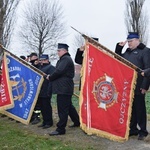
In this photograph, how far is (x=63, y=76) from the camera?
7.77m

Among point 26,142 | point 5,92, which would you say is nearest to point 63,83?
point 26,142

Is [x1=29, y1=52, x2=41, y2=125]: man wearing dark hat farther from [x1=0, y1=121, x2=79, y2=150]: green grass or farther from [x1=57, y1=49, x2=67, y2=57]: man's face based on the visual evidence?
[x1=57, y1=49, x2=67, y2=57]: man's face

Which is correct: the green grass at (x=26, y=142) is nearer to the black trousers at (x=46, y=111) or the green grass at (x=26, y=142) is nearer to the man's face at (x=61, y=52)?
the black trousers at (x=46, y=111)

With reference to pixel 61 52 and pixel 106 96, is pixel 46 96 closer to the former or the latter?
pixel 61 52

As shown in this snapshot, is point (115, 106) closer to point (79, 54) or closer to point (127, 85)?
point (127, 85)

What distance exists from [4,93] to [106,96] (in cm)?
347

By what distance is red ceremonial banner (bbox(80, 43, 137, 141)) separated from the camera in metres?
6.91

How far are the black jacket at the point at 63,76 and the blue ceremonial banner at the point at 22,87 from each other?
4.40 ft

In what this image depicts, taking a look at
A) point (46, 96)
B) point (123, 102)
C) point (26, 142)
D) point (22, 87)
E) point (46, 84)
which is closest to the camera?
point (123, 102)

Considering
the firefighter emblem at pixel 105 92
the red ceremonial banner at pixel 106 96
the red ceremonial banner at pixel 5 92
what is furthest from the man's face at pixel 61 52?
the red ceremonial banner at pixel 5 92

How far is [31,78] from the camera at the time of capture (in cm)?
931

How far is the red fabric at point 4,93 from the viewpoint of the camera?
9336mm

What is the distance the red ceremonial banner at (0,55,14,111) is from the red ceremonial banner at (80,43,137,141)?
9.48 ft

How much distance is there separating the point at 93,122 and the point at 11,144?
1685mm
